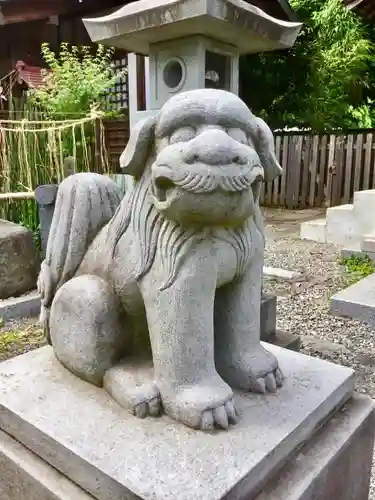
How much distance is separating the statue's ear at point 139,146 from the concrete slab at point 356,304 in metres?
2.15

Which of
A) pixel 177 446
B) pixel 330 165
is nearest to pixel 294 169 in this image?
pixel 330 165

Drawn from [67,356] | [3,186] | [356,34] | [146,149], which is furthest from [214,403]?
[356,34]

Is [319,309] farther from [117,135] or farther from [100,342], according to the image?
[117,135]

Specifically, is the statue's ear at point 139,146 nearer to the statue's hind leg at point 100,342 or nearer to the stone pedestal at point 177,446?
the statue's hind leg at point 100,342

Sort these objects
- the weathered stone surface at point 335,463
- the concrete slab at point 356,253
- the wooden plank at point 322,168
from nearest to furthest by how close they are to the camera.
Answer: the weathered stone surface at point 335,463, the concrete slab at point 356,253, the wooden plank at point 322,168

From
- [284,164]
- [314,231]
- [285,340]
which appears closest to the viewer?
[285,340]

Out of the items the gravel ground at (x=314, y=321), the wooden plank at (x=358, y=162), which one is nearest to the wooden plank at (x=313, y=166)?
the wooden plank at (x=358, y=162)

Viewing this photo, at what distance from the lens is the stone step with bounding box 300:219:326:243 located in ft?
15.8

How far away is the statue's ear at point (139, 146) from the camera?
961 mm

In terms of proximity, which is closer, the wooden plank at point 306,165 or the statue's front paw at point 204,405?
the statue's front paw at point 204,405

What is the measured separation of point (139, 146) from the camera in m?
0.97

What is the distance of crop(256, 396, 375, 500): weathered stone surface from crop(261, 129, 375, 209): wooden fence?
5673 mm

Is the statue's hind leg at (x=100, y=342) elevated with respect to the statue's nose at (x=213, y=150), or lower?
lower

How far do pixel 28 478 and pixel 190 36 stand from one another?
2088mm
